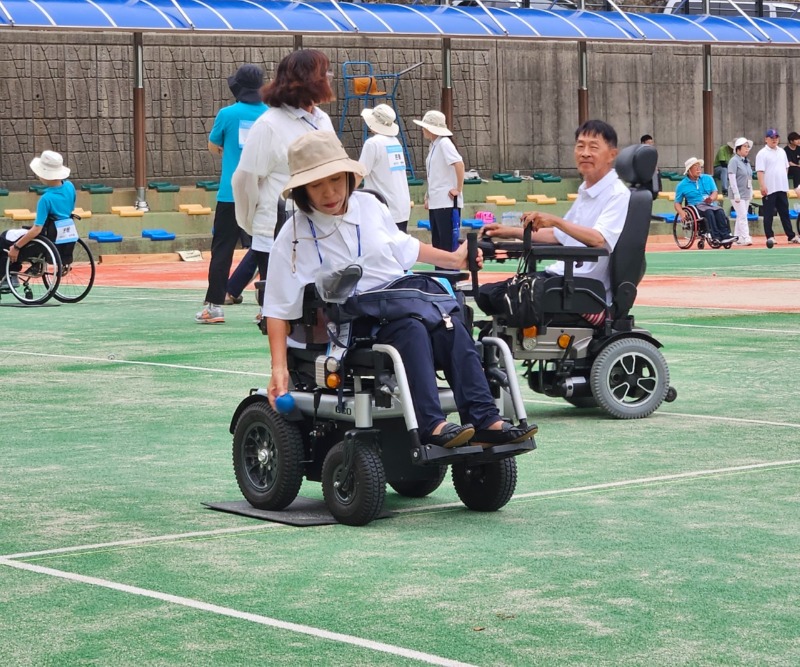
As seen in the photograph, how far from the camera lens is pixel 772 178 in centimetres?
2711

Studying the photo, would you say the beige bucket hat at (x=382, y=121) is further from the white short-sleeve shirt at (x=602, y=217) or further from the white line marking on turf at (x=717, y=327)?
the white short-sleeve shirt at (x=602, y=217)

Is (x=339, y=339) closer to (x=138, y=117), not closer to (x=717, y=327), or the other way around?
(x=717, y=327)

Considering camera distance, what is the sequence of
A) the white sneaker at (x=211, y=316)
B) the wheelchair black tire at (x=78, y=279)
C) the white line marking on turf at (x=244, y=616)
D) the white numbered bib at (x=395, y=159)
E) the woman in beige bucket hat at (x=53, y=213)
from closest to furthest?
the white line marking on turf at (x=244, y=616)
the white sneaker at (x=211, y=316)
the white numbered bib at (x=395, y=159)
the woman in beige bucket hat at (x=53, y=213)
the wheelchair black tire at (x=78, y=279)

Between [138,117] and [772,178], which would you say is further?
[138,117]

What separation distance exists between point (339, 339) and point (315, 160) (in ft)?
1.99

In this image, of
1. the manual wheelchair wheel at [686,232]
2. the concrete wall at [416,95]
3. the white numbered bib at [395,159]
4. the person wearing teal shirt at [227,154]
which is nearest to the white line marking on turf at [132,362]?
the person wearing teal shirt at [227,154]

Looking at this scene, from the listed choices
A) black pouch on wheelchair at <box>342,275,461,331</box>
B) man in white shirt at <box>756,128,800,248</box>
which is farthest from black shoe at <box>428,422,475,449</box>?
man in white shirt at <box>756,128,800,248</box>

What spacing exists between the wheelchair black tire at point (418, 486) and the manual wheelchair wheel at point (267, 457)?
17.7 inches

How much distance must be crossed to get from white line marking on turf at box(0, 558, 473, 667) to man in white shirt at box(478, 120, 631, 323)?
3.62 metres

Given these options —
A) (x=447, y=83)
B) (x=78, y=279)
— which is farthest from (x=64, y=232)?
(x=447, y=83)

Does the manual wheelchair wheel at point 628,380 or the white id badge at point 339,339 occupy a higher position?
the white id badge at point 339,339

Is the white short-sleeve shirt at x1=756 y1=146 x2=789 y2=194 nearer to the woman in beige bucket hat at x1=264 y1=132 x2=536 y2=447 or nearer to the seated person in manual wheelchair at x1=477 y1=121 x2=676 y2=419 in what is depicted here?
the seated person in manual wheelchair at x1=477 y1=121 x2=676 y2=419

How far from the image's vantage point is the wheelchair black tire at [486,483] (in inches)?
228

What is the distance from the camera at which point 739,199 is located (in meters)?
27.9
